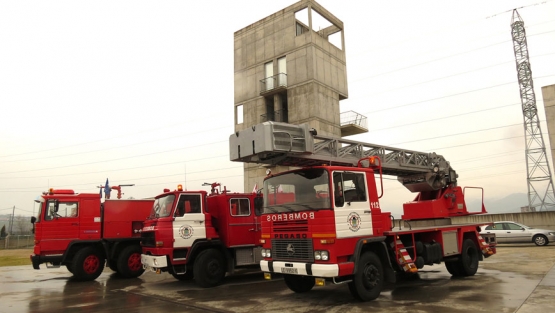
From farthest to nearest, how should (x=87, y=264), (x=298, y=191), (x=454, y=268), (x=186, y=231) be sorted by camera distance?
(x=87, y=264), (x=454, y=268), (x=186, y=231), (x=298, y=191)

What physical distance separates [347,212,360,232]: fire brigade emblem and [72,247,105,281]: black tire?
30.8ft

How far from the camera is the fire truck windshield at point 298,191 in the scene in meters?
7.46

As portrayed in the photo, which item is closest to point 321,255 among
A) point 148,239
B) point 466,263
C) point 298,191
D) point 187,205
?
point 298,191

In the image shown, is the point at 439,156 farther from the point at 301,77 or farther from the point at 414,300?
the point at 301,77

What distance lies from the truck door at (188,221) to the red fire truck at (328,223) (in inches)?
109

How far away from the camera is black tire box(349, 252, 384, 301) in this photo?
24.3 ft

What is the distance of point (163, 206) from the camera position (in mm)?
10672

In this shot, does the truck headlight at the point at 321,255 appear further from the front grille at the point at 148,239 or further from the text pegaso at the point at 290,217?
the front grille at the point at 148,239

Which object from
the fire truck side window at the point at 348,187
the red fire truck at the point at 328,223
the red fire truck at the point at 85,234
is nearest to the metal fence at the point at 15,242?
the red fire truck at the point at 85,234

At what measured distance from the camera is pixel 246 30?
3522 centimetres

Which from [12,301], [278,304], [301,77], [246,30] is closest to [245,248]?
[278,304]

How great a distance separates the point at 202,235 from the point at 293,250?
3873 millimetres

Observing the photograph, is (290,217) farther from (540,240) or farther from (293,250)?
(540,240)

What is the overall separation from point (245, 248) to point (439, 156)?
6.97m
